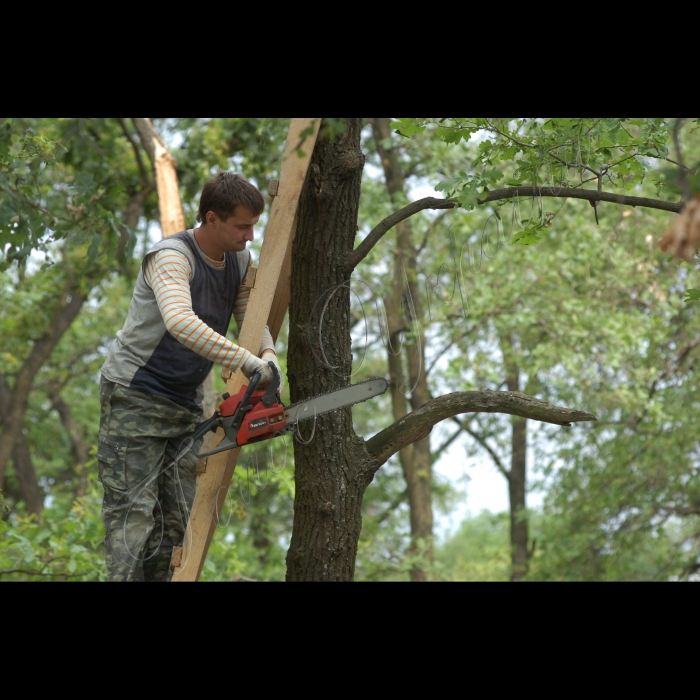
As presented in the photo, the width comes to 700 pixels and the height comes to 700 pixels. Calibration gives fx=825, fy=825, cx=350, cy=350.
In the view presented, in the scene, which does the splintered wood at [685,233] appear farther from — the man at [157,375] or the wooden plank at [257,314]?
the wooden plank at [257,314]

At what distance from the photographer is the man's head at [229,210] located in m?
2.98

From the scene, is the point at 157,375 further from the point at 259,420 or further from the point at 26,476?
the point at 26,476


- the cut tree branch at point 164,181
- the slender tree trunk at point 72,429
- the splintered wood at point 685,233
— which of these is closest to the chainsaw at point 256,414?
the splintered wood at point 685,233

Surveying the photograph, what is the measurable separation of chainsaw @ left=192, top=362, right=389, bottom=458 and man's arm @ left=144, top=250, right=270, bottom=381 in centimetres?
7

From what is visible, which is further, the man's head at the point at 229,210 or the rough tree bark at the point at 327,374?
the rough tree bark at the point at 327,374

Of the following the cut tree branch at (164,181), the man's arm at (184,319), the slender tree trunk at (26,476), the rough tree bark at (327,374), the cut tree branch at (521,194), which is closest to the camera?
the man's arm at (184,319)

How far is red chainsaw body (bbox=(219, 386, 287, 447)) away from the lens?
293 cm

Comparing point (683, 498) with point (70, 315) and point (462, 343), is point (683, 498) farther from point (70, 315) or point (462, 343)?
point (70, 315)

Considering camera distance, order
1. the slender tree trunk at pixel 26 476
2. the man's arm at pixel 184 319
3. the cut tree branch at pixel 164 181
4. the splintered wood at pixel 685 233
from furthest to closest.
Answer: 1. the slender tree trunk at pixel 26 476
2. the cut tree branch at pixel 164 181
3. the man's arm at pixel 184 319
4. the splintered wood at pixel 685 233

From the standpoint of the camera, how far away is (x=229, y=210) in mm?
2982

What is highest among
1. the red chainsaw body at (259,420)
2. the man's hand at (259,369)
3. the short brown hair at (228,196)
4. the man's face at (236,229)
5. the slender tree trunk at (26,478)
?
the slender tree trunk at (26,478)

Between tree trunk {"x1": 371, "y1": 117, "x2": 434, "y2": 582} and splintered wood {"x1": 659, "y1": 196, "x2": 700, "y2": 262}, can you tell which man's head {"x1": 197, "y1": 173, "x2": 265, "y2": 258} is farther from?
tree trunk {"x1": 371, "y1": 117, "x2": 434, "y2": 582}

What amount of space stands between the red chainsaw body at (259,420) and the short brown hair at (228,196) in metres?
0.65
